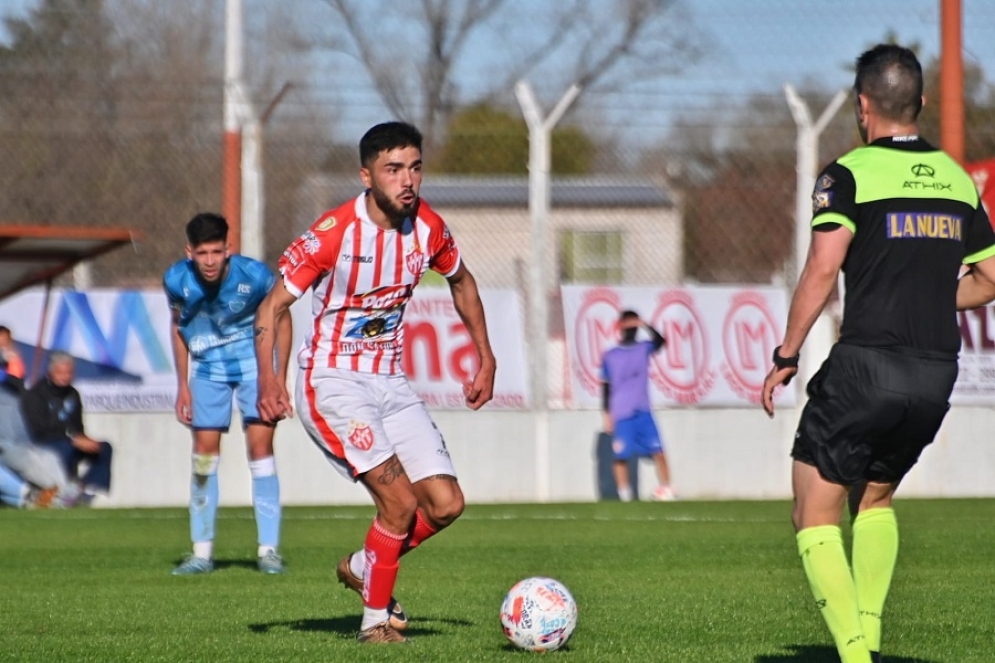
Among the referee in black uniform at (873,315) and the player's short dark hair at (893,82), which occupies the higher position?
the player's short dark hair at (893,82)

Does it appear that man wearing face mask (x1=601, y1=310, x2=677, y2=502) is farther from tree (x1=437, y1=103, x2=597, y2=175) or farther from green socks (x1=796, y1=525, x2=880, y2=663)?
green socks (x1=796, y1=525, x2=880, y2=663)

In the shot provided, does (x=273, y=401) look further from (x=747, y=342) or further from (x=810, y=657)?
(x=747, y=342)

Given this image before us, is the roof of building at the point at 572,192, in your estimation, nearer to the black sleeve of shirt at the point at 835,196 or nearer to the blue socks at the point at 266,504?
the blue socks at the point at 266,504

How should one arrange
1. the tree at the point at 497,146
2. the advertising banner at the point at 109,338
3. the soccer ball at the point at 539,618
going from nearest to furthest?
the soccer ball at the point at 539,618, the advertising banner at the point at 109,338, the tree at the point at 497,146

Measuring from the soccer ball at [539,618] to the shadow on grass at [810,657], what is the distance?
0.76m

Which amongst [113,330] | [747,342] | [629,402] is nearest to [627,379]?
[629,402]

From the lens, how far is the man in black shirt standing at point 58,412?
639 inches

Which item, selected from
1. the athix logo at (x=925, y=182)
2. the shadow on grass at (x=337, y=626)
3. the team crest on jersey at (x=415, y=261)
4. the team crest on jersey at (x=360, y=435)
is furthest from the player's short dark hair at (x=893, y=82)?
the shadow on grass at (x=337, y=626)

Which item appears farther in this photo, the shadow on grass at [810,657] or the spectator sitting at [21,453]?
the spectator sitting at [21,453]

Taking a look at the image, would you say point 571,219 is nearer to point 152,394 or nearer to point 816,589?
point 152,394

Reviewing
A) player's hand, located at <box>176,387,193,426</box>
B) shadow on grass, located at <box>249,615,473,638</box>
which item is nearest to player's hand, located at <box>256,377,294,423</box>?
shadow on grass, located at <box>249,615,473,638</box>

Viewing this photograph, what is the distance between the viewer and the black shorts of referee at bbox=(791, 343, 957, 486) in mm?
5359

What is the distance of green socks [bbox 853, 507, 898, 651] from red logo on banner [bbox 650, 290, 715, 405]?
1222 cm

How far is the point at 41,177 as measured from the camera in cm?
1723
